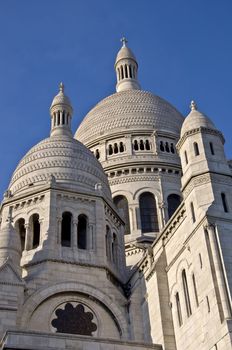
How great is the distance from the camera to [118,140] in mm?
40688

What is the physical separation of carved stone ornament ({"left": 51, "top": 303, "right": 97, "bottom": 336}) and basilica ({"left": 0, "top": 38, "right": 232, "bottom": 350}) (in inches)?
1.7

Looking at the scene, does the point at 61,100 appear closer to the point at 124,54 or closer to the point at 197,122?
the point at 197,122

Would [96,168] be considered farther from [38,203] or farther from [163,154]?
[163,154]

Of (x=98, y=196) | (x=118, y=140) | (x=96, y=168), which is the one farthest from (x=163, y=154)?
(x=98, y=196)

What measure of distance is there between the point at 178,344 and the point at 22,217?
33.4ft

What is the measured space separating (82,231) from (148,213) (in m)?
10.3


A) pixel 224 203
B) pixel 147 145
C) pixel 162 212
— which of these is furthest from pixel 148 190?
pixel 224 203

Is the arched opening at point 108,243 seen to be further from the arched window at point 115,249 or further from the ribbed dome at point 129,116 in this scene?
the ribbed dome at point 129,116

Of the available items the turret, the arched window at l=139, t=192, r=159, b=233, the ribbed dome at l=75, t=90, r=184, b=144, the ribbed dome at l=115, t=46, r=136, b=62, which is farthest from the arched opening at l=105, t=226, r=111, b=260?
the ribbed dome at l=115, t=46, r=136, b=62

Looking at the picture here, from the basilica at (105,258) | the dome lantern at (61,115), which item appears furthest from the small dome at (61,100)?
the basilica at (105,258)

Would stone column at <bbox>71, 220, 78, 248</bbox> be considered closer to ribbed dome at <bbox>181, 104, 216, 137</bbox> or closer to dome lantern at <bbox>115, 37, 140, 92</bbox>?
ribbed dome at <bbox>181, 104, 216, 137</bbox>

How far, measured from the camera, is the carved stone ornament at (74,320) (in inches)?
912

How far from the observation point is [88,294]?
24375 millimetres

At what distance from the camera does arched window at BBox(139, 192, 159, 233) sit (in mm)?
36219
